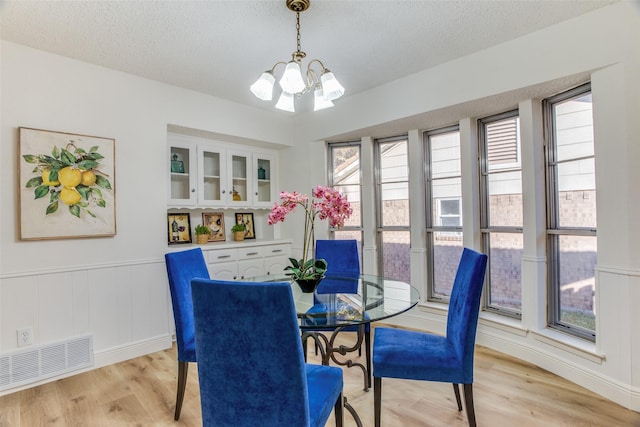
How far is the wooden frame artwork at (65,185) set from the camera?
2355 millimetres

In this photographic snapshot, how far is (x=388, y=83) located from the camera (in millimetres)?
3166

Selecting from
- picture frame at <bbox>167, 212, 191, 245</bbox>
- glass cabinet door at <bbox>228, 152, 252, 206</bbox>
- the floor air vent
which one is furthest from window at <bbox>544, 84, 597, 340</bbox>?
the floor air vent

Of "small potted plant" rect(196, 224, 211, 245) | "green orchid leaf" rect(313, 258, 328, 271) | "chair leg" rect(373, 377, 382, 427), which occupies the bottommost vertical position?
"chair leg" rect(373, 377, 382, 427)

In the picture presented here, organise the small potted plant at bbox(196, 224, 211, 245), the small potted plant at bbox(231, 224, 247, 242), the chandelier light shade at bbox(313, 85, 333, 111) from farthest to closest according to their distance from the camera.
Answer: the small potted plant at bbox(231, 224, 247, 242)
the small potted plant at bbox(196, 224, 211, 245)
the chandelier light shade at bbox(313, 85, 333, 111)

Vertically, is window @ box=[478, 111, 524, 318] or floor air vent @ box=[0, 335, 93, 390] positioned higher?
window @ box=[478, 111, 524, 318]

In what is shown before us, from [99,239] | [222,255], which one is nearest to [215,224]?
[222,255]

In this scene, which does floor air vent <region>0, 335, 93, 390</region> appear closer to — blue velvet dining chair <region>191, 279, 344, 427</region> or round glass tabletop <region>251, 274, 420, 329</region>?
round glass tabletop <region>251, 274, 420, 329</region>

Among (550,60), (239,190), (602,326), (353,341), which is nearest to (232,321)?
(353,341)

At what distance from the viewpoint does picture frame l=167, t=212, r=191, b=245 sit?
3.45 m

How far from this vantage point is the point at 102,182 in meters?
2.68

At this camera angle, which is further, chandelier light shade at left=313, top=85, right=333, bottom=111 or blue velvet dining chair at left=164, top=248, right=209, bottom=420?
chandelier light shade at left=313, top=85, right=333, bottom=111

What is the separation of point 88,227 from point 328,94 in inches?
85.5

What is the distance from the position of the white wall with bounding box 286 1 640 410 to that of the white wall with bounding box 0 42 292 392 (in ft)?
7.45

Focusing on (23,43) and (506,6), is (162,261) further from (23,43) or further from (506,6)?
(506,6)
